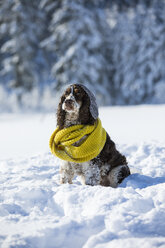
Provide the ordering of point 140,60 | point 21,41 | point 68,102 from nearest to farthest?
point 68,102
point 140,60
point 21,41

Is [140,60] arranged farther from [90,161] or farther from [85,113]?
[90,161]

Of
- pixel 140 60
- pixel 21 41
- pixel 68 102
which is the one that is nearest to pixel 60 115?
pixel 68 102

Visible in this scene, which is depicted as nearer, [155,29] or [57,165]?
[57,165]

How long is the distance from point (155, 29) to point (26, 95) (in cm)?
1106

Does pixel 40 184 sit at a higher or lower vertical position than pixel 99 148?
lower

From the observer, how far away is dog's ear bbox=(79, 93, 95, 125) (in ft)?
9.57

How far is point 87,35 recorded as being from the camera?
16.5m

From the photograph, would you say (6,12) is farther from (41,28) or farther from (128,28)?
(128,28)

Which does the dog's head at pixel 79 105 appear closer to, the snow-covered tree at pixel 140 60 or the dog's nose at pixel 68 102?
the dog's nose at pixel 68 102

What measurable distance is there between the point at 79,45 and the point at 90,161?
1460 centimetres

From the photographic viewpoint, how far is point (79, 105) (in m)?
2.90

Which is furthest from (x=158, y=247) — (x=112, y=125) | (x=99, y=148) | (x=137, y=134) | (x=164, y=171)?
(x=112, y=125)

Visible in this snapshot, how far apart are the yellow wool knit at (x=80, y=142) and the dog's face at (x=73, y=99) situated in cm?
22

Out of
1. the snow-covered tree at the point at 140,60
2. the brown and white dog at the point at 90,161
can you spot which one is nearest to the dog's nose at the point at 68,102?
the brown and white dog at the point at 90,161
